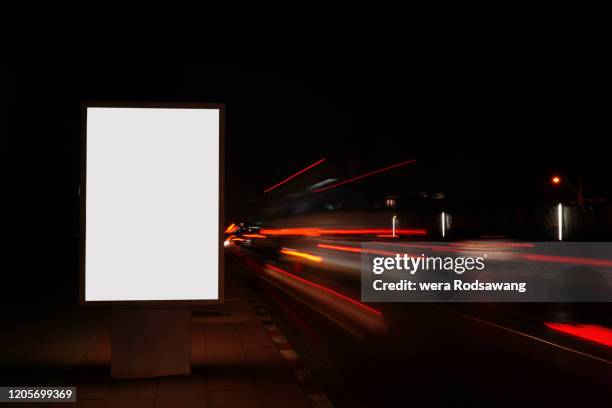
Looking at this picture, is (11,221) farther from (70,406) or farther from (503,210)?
(70,406)

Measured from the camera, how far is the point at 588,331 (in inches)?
473

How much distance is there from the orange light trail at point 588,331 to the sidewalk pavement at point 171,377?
482 centimetres

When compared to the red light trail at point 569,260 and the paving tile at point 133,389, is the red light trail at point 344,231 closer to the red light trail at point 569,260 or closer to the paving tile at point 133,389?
the red light trail at point 569,260

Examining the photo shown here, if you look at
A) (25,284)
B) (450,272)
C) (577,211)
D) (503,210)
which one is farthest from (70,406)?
(503,210)

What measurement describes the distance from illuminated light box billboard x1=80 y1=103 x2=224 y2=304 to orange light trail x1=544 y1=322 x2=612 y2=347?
647 cm

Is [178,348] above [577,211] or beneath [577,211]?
beneath

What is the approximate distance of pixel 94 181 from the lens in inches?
300

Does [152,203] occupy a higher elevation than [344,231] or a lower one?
higher

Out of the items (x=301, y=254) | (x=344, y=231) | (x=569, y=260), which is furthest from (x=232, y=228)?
(x=569, y=260)

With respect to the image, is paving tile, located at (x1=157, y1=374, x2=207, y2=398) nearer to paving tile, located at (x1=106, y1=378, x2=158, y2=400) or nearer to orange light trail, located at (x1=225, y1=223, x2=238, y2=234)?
paving tile, located at (x1=106, y1=378, x2=158, y2=400)

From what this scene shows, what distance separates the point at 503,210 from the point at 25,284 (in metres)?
18.2

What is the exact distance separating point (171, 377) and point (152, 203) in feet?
6.19

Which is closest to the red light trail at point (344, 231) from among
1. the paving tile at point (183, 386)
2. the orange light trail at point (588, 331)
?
the orange light trail at point (588, 331)

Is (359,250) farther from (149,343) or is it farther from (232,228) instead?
(232,228)
